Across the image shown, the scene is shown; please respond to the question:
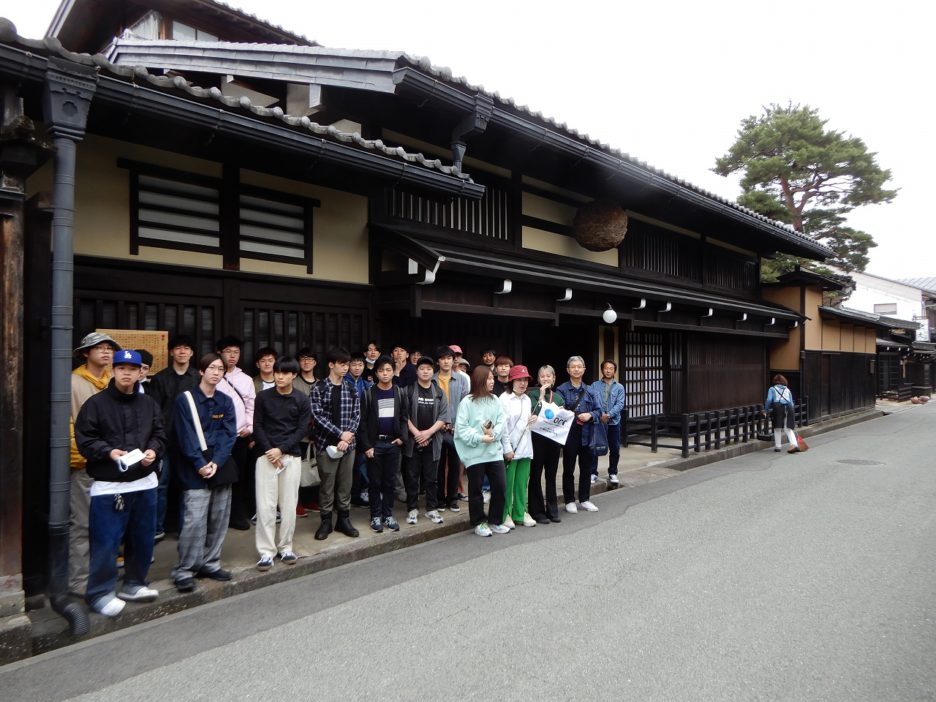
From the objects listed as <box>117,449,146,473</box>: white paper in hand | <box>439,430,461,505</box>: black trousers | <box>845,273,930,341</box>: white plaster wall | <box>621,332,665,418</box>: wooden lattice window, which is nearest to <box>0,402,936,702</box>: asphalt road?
<box>439,430,461,505</box>: black trousers

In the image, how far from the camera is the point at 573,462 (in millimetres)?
7258

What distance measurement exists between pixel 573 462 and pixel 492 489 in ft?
4.15

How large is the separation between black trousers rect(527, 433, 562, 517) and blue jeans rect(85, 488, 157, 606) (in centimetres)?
401

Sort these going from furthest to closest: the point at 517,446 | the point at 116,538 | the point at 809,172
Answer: the point at 809,172, the point at 517,446, the point at 116,538

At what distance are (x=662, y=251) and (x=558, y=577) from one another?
1082 cm

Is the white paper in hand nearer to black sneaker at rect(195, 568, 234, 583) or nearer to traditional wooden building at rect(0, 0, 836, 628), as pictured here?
traditional wooden building at rect(0, 0, 836, 628)

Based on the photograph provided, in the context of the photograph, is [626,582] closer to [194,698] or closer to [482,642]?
[482,642]

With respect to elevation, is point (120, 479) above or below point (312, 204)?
below

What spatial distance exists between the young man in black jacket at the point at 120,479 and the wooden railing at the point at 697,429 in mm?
8316

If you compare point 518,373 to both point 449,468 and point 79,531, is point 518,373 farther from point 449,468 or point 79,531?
point 79,531

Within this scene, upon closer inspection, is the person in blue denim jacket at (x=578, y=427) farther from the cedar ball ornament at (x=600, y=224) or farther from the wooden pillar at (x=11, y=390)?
the wooden pillar at (x=11, y=390)

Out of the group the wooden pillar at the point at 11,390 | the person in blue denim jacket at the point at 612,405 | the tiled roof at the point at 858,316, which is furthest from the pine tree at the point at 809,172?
the wooden pillar at the point at 11,390

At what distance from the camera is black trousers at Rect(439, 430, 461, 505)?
23.2 feet

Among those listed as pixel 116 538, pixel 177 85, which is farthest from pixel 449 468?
pixel 177 85
